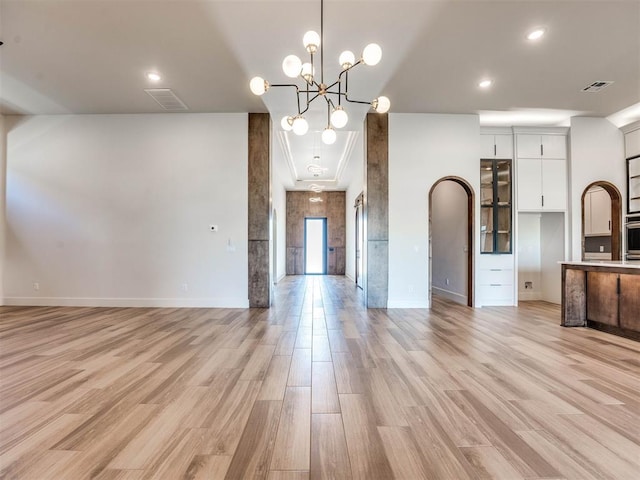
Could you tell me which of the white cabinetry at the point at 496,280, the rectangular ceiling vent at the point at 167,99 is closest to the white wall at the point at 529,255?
the white cabinetry at the point at 496,280

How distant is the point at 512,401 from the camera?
218 centimetres

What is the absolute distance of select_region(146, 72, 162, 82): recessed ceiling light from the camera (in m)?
4.32

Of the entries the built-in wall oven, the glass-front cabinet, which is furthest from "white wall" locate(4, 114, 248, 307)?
the built-in wall oven

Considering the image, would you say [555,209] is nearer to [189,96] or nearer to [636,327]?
[636,327]

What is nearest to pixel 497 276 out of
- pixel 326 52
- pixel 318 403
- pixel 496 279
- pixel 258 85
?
pixel 496 279

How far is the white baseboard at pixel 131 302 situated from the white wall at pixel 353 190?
12.3 feet

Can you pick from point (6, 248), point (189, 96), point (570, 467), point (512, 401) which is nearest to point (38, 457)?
point (570, 467)

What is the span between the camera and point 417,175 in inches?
223

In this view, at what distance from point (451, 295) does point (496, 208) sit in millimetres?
1986

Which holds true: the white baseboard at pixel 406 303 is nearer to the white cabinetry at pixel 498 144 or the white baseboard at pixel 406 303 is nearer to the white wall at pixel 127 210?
the white wall at pixel 127 210

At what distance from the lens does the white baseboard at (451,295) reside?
606cm

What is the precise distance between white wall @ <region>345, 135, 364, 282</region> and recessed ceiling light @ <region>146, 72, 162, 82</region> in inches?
146

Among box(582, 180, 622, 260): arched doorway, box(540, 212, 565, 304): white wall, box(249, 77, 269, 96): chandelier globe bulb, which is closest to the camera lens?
box(249, 77, 269, 96): chandelier globe bulb

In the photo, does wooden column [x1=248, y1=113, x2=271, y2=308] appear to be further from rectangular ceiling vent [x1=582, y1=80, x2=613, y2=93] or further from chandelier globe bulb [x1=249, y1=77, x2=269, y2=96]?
rectangular ceiling vent [x1=582, y1=80, x2=613, y2=93]
